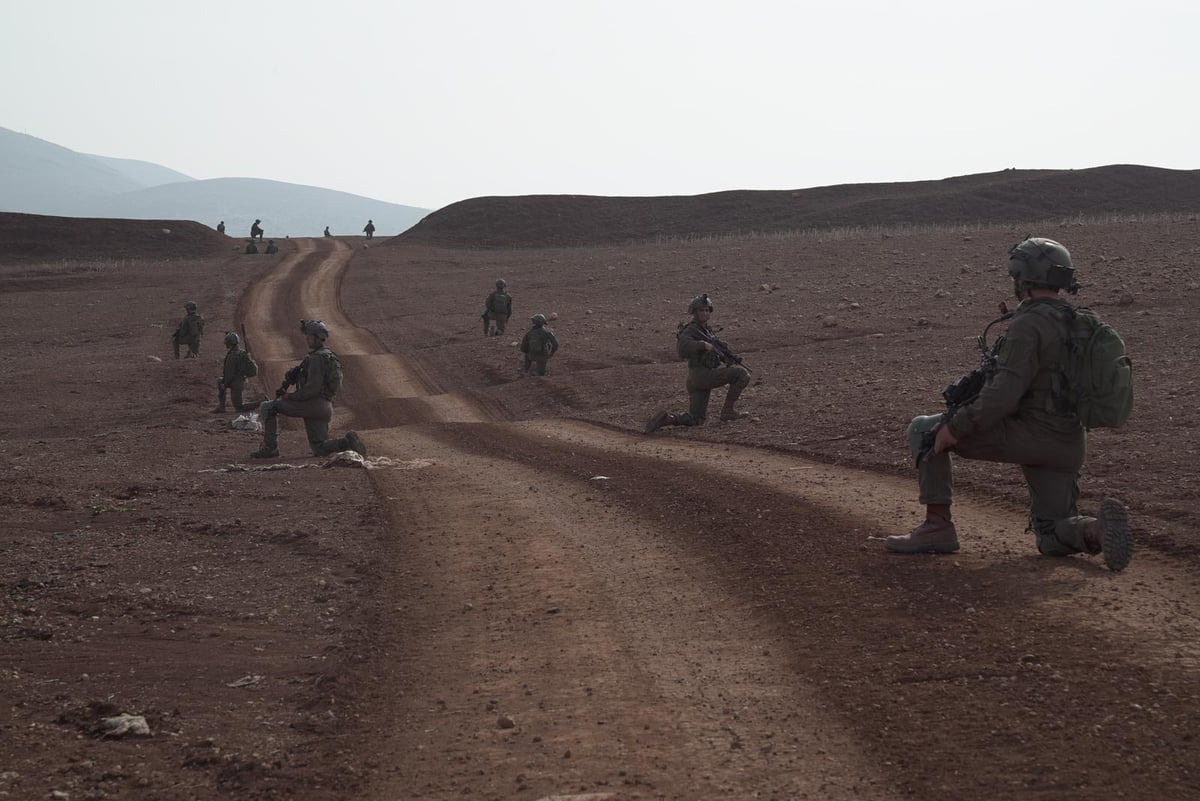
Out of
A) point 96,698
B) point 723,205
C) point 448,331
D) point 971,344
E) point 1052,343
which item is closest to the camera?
point 96,698

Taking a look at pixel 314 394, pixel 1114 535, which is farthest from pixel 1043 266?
pixel 314 394

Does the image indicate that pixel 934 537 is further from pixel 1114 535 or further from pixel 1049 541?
pixel 1114 535

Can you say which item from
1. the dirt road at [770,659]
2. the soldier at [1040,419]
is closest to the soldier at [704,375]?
the dirt road at [770,659]

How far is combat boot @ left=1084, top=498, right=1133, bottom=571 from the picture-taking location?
21.4ft

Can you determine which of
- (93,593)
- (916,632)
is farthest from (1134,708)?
(93,593)

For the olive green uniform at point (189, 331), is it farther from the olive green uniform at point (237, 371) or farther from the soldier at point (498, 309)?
the soldier at point (498, 309)

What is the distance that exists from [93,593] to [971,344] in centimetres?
1835

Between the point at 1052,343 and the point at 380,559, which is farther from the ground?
the point at 1052,343

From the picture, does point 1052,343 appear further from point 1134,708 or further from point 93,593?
point 93,593

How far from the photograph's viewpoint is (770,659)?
5719 mm

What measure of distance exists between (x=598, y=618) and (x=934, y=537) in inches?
86.5

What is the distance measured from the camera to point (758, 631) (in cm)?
620

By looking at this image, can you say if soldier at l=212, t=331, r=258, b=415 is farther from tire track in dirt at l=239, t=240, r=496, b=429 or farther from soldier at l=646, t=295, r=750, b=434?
soldier at l=646, t=295, r=750, b=434

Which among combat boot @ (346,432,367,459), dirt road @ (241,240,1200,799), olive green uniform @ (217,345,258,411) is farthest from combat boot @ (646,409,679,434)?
olive green uniform @ (217,345,258,411)
